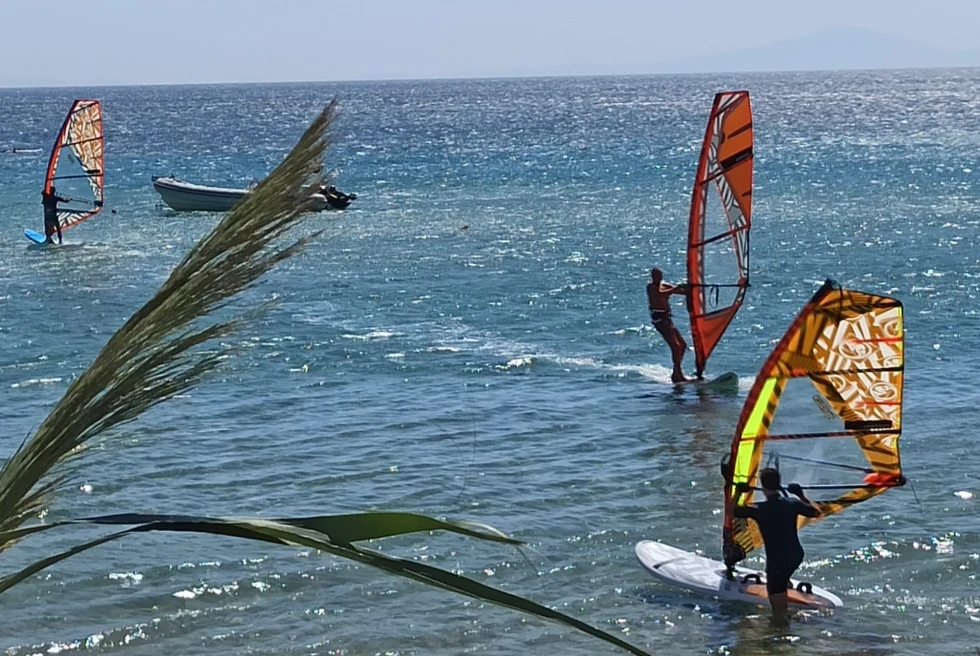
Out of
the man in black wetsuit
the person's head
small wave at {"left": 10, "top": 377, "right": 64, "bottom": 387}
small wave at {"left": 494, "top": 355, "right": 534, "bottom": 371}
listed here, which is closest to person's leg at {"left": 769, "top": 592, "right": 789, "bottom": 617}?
the man in black wetsuit

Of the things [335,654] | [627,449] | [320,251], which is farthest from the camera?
[320,251]

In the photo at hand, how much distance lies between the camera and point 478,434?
15.6 meters

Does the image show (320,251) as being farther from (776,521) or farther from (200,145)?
(200,145)

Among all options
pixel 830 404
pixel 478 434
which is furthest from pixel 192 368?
pixel 478 434

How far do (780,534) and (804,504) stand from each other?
1.03 feet

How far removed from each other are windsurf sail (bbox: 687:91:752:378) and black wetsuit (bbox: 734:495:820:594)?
293 inches

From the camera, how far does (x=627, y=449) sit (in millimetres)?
14859

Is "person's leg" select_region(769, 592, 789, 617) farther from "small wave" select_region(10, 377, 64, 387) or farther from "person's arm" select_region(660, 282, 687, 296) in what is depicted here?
"small wave" select_region(10, 377, 64, 387)

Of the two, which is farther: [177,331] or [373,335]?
[373,335]

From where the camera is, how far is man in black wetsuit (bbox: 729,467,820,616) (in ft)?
33.5

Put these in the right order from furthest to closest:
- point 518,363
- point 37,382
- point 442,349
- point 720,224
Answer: point 442,349 → point 518,363 → point 37,382 → point 720,224

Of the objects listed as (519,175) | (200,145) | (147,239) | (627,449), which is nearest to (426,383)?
(627,449)

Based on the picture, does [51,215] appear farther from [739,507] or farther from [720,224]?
[739,507]

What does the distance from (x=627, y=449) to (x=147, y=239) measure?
22.1 meters
